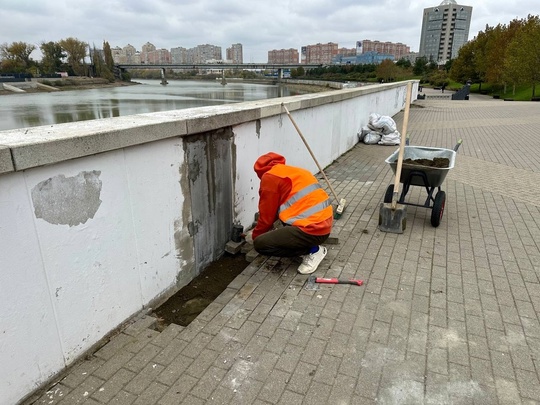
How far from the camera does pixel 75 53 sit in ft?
262

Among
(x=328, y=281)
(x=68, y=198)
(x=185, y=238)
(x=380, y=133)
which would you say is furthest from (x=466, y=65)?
(x=68, y=198)

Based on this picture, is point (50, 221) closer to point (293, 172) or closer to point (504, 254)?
point (293, 172)

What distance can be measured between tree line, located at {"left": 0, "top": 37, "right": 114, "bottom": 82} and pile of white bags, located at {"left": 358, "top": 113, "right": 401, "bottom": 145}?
80.2 meters

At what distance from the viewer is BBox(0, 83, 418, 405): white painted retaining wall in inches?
78.7

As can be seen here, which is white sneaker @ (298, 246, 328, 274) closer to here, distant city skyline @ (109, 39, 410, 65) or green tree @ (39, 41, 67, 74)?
green tree @ (39, 41, 67, 74)

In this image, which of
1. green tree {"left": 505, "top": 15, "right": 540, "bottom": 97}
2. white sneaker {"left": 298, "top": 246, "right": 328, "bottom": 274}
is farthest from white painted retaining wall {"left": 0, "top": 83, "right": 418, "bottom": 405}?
green tree {"left": 505, "top": 15, "right": 540, "bottom": 97}

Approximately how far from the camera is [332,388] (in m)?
2.27

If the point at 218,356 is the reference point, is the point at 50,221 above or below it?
above

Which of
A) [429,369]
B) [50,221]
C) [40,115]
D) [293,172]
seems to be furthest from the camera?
[40,115]

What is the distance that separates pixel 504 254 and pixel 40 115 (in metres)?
38.4

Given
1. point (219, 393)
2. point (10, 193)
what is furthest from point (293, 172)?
point (10, 193)

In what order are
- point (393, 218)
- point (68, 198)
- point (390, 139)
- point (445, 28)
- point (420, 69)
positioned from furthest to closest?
point (445, 28) < point (420, 69) < point (390, 139) < point (393, 218) < point (68, 198)

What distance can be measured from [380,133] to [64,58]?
295 ft

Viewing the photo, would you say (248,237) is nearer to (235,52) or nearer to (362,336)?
(362,336)
